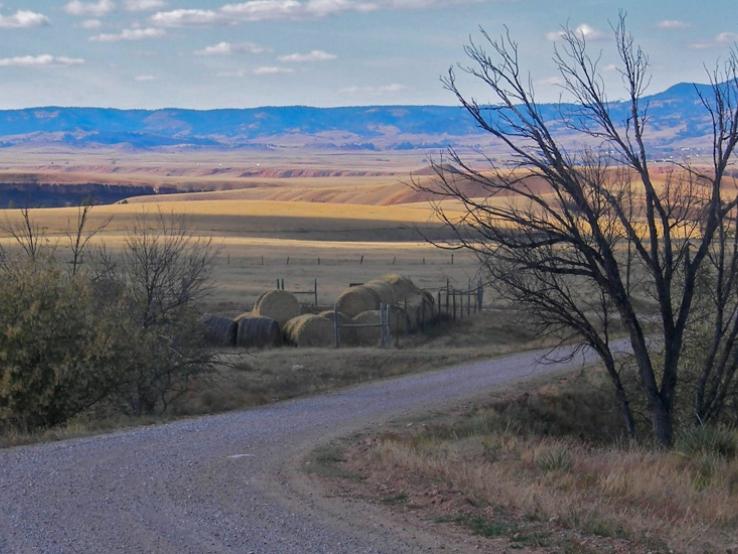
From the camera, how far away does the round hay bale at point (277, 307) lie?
1377 inches

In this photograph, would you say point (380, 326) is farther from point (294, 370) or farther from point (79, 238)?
point (79, 238)

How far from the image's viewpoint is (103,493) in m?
11.2

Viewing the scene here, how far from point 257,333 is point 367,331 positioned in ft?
11.7

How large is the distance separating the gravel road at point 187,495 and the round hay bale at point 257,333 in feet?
47.2

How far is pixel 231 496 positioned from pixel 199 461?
240 cm

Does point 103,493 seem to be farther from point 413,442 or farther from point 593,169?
point 593,169

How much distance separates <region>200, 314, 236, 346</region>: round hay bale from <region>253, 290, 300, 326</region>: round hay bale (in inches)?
68.0

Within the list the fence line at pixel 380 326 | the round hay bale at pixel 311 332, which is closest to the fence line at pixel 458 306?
the fence line at pixel 380 326

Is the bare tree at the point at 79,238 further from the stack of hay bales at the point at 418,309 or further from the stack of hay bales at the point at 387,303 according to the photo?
the stack of hay bales at the point at 418,309

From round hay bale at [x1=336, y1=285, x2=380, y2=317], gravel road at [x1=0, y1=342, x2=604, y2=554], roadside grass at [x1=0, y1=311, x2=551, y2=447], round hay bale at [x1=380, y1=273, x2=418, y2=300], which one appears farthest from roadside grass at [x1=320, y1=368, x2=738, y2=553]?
round hay bale at [x1=380, y1=273, x2=418, y2=300]

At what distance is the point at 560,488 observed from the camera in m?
10.7

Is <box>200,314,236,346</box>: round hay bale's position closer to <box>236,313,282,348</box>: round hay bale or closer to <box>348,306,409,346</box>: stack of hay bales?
<box>236,313,282,348</box>: round hay bale

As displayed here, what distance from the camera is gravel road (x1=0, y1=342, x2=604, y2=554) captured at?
355 inches

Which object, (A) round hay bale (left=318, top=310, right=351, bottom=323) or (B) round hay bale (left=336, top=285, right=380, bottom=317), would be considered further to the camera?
(B) round hay bale (left=336, top=285, right=380, bottom=317)
